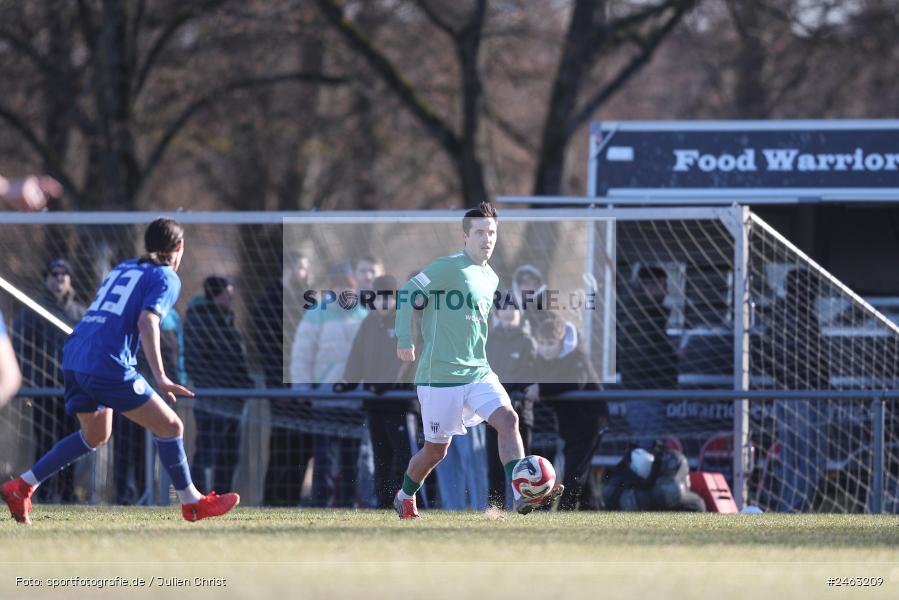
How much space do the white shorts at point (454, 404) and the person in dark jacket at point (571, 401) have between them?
2496 millimetres

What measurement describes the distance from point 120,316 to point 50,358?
467cm

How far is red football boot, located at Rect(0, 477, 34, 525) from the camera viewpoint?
8.91 metres

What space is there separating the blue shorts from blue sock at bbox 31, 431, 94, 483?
343 mm

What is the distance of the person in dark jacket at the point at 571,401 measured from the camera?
12.0 metres

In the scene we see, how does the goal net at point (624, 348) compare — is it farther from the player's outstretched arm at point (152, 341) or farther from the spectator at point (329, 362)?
the player's outstretched arm at point (152, 341)

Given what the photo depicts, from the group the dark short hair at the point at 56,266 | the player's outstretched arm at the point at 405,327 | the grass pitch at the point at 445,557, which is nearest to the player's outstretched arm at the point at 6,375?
the grass pitch at the point at 445,557

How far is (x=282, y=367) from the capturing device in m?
13.7

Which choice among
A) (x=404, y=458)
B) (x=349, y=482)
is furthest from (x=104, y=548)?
(x=349, y=482)

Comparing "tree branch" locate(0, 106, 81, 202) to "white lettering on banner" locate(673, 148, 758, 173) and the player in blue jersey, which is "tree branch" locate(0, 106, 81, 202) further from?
the player in blue jersey

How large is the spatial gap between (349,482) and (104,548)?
5815 millimetres

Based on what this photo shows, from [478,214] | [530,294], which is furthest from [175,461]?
[530,294]

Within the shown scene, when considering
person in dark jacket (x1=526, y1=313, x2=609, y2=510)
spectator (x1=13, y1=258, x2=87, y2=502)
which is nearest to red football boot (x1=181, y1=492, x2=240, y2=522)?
person in dark jacket (x1=526, y1=313, x2=609, y2=510)

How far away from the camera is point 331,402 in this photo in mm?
12875

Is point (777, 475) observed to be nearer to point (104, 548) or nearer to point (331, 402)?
point (331, 402)
